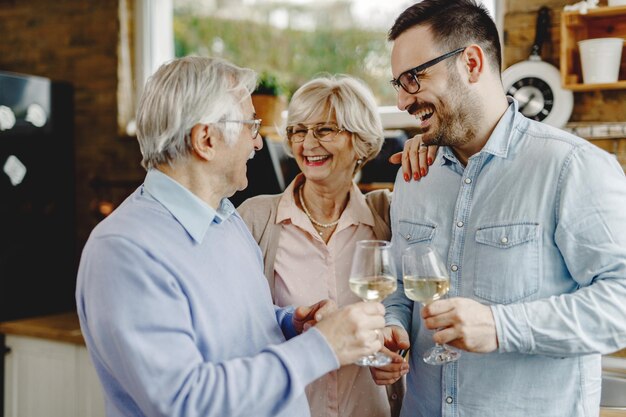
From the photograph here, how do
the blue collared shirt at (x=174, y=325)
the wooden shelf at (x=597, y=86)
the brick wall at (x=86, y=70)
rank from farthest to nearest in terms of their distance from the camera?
the brick wall at (x=86, y=70)
the wooden shelf at (x=597, y=86)
the blue collared shirt at (x=174, y=325)

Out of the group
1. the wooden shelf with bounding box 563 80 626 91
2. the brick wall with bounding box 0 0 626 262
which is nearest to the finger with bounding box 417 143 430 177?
the wooden shelf with bounding box 563 80 626 91

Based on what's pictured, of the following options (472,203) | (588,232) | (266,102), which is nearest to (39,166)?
(266,102)

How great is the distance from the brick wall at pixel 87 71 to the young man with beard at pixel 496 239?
7.98 ft

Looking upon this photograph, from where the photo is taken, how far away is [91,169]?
3789 millimetres

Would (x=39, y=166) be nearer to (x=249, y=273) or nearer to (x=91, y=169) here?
(x=91, y=169)

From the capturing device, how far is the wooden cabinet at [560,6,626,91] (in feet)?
7.98

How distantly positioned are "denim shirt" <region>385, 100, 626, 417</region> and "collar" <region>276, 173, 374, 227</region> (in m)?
0.37

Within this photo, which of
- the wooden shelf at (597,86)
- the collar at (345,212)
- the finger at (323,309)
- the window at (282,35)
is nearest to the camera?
the finger at (323,309)

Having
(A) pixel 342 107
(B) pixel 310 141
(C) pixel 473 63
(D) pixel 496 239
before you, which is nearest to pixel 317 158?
(B) pixel 310 141

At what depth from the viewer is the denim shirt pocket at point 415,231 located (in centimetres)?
155

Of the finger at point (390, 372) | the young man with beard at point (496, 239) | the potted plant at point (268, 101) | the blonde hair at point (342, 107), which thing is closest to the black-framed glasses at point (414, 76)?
the young man with beard at point (496, 239)

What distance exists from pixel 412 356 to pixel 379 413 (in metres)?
0.33

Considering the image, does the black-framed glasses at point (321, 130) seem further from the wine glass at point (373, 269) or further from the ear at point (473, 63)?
the wine glass at point (373, 269)

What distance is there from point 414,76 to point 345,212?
59 centimetres
